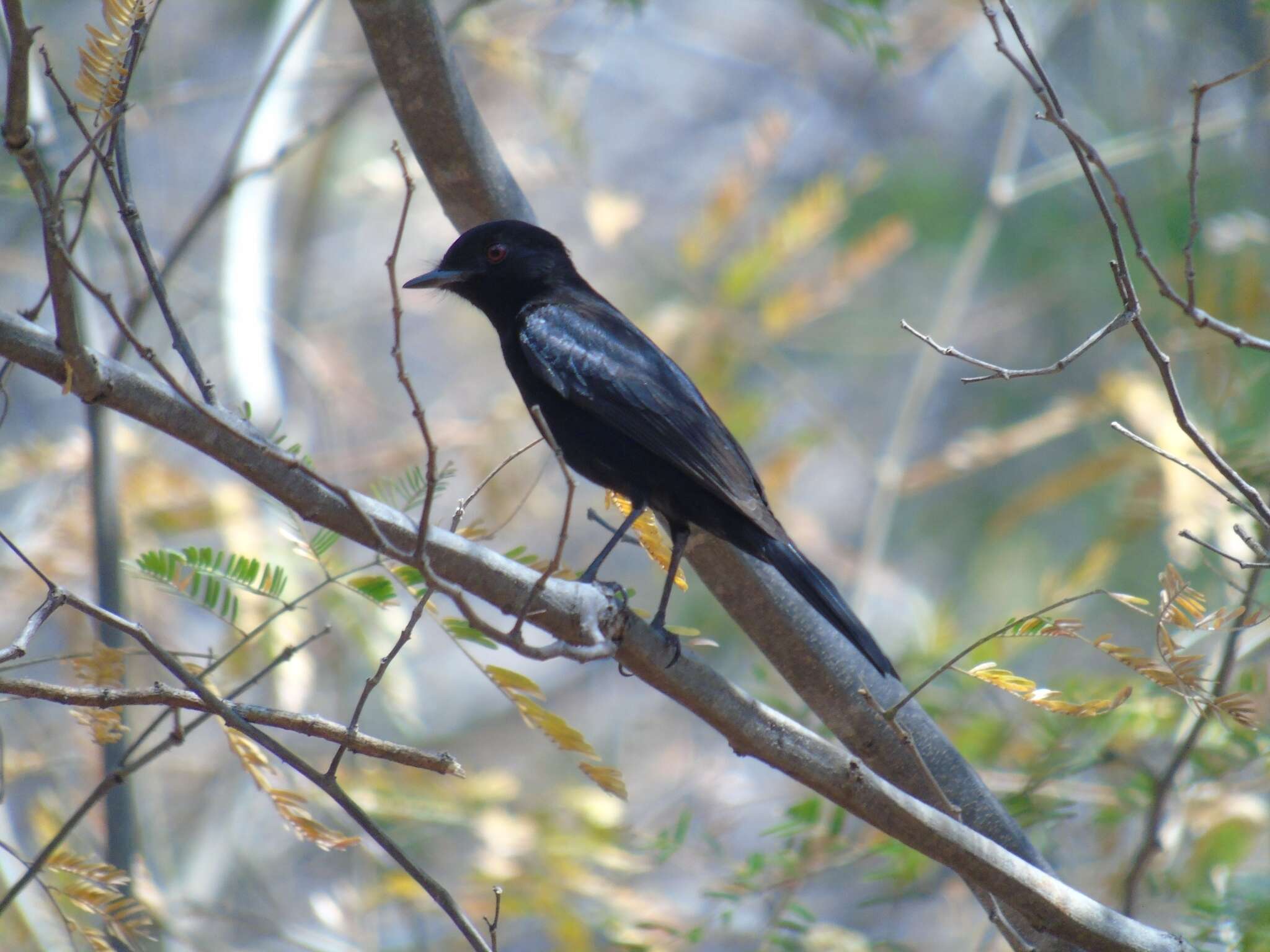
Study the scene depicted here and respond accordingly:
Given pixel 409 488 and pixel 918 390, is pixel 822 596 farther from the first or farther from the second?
pixel 918 390

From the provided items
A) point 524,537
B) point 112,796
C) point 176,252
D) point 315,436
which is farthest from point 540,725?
point 524,537

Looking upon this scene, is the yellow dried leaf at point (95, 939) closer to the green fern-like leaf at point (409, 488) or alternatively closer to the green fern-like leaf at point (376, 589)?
the green fern-like leaf at point (376, 589)

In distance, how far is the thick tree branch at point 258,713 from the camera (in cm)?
210

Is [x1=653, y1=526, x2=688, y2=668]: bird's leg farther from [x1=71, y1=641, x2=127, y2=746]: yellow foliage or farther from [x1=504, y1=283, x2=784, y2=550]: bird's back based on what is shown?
[x1=71, y1=641, x2=127, y2=746]: yellow foliage

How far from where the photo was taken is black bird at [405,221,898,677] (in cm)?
320

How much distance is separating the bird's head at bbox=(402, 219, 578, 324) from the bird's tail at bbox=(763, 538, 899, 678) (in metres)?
1.46

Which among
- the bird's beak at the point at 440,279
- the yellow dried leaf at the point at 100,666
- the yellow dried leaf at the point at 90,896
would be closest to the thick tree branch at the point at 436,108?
the bird's beak at the point at 440,279

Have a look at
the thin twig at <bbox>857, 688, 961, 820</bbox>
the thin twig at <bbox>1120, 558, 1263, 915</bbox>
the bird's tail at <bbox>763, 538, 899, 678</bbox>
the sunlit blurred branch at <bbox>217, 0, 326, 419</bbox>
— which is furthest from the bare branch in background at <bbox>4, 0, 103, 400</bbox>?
the sunlit blurred branch at <bbox>217, 0, 326, 419</bbox>

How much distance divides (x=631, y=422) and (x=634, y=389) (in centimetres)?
12

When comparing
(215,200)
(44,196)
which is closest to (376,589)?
(44,196)

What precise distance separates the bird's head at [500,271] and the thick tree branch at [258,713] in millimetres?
2087

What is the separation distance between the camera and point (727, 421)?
4965mm

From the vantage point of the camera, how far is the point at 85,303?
4.71m

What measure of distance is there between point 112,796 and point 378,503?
7.20ft
